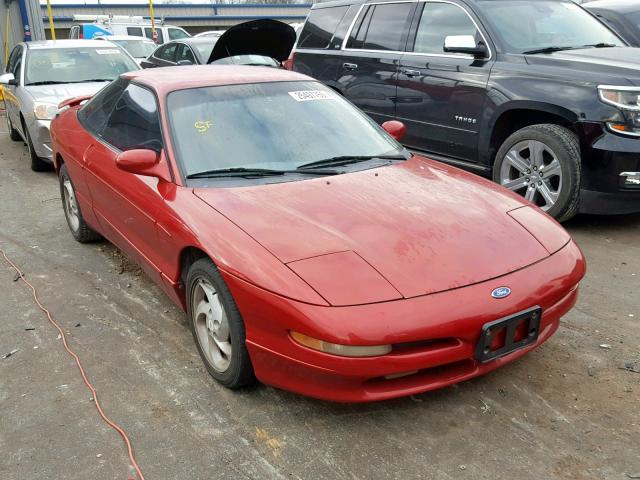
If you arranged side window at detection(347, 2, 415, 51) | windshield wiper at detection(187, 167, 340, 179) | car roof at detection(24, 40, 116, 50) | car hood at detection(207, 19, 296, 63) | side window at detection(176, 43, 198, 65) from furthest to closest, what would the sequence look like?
side window at detection(176, 43, 198, 65) < car roof at detection(24, 40, 116, 50) < car hood at detection(207, 19, 296, 63) < side window at detection(347, 2, 415, 51) < windshield wiper at detection(187, 167, 340, 179)

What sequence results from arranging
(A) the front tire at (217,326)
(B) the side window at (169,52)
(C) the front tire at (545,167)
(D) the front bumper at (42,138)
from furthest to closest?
(B) the side window at (169,52) < (D) the front bumper at (42,138) < (C) the front tire at (545,167) < (A) the front tire at (217,326)

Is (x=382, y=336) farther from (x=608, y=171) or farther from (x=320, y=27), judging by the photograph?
(x=320, y=27)

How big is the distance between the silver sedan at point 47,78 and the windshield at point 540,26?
4938 millimetres

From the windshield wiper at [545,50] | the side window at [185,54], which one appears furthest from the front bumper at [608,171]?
the side window at [185,54]

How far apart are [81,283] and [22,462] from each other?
1945 mm

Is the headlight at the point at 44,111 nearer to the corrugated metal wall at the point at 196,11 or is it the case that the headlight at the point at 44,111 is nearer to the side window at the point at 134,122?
the side window at the point at 134,122

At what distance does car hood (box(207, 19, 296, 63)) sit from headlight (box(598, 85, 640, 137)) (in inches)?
185

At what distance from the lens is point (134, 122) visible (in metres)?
3.86

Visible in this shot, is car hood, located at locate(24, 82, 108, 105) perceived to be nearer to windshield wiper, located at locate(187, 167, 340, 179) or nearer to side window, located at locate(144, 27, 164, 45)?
windshield wiper, located at locate(187, 167, 340, 179)

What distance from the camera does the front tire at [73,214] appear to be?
4.90m

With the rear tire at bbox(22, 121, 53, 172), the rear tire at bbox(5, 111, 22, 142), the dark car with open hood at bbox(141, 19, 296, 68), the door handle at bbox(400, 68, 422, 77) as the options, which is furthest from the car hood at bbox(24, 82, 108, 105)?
the door handle at bbox(400, 68, 422, 77)

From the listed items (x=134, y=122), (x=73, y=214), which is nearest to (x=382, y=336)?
(x=134, y=122)

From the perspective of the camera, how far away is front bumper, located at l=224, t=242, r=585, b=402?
91.7 inches

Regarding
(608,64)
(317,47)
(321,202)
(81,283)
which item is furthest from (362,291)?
(317,47)
